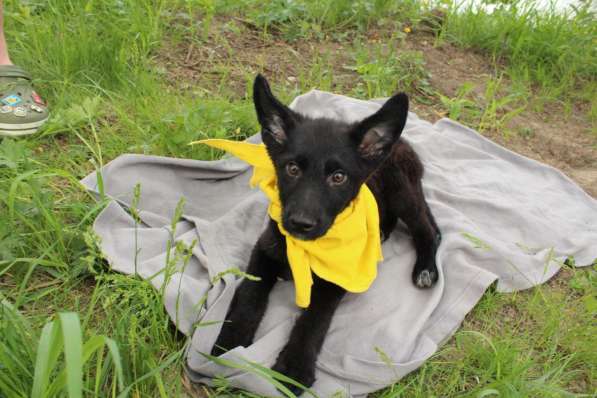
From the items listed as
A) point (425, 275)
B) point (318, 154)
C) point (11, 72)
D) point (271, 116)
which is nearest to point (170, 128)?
point (11, 72)

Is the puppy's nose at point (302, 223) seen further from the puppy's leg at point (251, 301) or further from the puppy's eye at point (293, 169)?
the puppy's leg at point (251, 301)

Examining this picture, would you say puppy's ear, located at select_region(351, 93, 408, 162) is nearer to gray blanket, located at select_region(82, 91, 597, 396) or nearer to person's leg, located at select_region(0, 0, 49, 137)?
gray blanket, located at select_region(82, 91, 597, 396)

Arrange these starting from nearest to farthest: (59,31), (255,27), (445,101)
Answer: (59,31) → (445,101) → (255,27)

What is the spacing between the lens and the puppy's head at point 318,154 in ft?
7.68

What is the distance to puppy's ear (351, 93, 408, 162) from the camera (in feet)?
7.47

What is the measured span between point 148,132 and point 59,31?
50.6 inches

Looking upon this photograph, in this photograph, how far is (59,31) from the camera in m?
4.28

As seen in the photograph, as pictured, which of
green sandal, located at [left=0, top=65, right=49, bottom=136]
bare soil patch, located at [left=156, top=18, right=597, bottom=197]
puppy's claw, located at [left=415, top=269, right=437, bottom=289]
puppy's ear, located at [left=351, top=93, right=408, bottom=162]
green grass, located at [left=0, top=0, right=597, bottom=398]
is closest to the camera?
green grass, located at [left=0, top=0, right=597, bottom=398]

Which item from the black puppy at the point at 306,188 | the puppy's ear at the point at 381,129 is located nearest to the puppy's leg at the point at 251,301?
the black puppy at the point at 306,188

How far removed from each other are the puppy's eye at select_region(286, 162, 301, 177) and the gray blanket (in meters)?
0.57

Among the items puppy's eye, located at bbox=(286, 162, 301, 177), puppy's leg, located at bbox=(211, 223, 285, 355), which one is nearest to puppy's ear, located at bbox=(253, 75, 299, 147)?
A: puppy's eye, located at bbox=(286, 162, 301, 177)

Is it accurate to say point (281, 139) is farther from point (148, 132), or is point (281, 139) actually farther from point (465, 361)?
point (148, 132)

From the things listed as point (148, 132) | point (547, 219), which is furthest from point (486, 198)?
point (148, 132)

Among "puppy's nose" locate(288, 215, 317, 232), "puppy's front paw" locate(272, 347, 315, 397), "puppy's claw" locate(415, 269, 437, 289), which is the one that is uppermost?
"puppy's nose" locate(288, 215, 317, 232)
